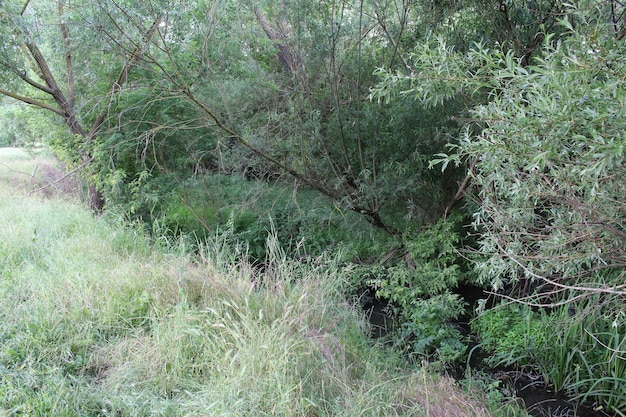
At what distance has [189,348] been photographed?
10.0 ft

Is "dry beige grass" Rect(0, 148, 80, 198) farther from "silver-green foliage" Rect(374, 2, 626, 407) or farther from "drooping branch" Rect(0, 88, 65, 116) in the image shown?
"silver-green foliage" Rect(374, 2, 626, 407)

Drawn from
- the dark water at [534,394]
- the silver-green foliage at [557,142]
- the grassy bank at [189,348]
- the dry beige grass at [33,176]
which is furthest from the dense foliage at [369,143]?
the dry beige grass at [33,176]

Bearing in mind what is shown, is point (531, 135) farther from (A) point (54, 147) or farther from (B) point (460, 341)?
(A) point (54, 147)

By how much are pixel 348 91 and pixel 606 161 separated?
401cm

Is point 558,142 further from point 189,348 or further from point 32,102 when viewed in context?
point 32,102

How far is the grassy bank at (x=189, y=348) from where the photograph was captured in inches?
101

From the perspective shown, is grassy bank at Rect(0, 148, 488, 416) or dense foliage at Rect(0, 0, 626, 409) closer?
grassy bank at Rect(0, 148, 488, 416)

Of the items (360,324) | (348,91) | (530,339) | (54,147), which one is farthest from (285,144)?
(54,147)

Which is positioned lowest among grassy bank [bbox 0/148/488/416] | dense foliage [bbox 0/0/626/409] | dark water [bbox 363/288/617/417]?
dark water [bbox 363/288/617/417]

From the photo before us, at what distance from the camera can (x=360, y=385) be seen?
2863 millimetres

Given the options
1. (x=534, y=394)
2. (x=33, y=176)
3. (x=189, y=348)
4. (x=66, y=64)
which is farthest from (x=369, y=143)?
(x=33, y=176)

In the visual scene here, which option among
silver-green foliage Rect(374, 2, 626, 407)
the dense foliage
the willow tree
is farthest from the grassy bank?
the willow tree

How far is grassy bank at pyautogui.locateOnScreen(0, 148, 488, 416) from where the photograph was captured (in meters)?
2.57

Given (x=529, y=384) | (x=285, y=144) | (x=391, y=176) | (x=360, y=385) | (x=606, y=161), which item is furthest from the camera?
(x=285, y=144)
